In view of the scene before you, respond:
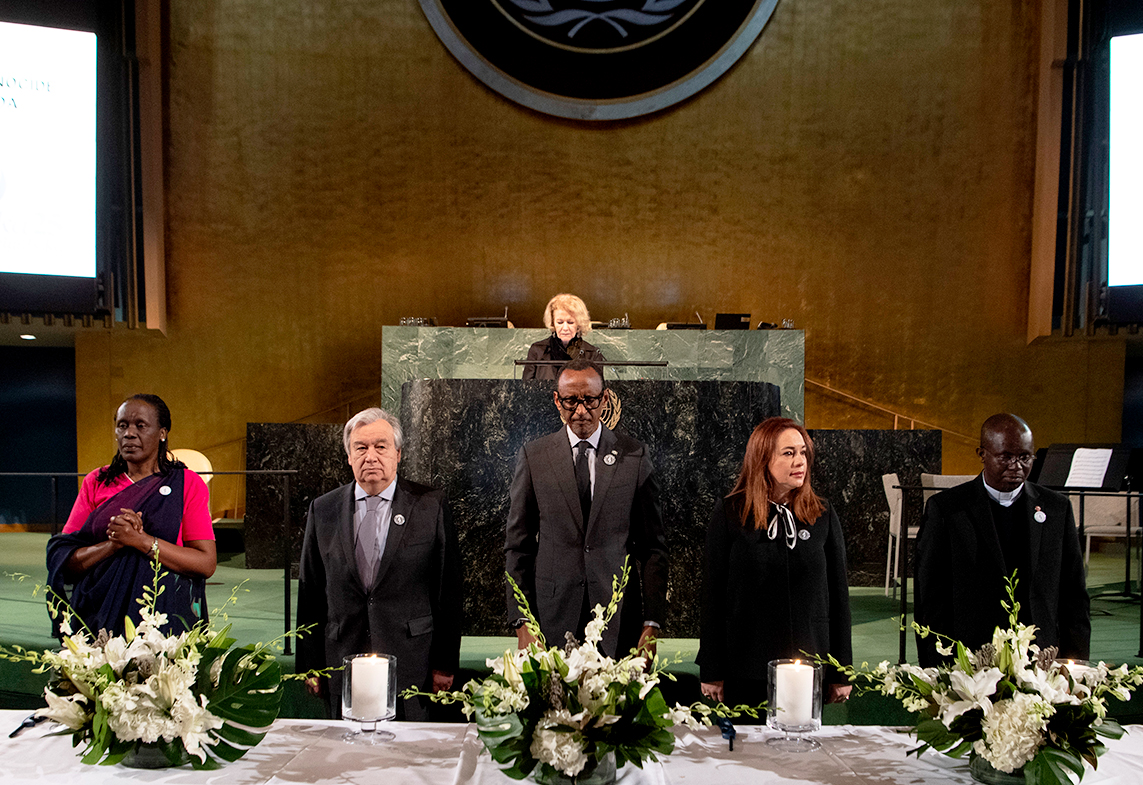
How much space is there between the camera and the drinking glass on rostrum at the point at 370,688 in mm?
1600

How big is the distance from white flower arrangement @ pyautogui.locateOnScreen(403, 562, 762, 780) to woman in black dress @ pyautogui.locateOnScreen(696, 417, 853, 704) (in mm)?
973

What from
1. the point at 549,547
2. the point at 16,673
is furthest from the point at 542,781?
the point at 16,673

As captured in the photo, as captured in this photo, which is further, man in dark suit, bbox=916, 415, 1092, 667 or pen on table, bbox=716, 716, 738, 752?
man in dark suit, bbox=916, 415, 1092, 667

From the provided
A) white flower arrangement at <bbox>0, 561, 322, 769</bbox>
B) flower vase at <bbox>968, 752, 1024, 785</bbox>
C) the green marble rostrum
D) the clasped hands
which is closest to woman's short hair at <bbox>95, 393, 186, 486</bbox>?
the clasped hands

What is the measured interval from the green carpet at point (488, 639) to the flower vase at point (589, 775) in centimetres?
101

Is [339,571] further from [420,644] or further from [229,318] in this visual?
[229,318]

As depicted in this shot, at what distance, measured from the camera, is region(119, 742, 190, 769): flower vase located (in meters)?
1.53

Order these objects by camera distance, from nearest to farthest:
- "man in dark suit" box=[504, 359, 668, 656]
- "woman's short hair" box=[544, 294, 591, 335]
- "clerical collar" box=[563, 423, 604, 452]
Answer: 1. "man in dark suit" box=[504, 359, 668, 656]
2. "clerical collar" box=[563, 423, 604, 452]
3. "woman's short hair" box=[544, 294, 591, 335]

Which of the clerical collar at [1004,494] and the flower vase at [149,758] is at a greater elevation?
the clerical collar at [1004,494]

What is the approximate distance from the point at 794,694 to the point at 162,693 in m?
1.03

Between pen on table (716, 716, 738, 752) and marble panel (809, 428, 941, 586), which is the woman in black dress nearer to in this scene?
pen on table (716, 716, 738, 752)

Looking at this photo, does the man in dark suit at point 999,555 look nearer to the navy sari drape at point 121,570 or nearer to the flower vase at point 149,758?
the flower vase at point 149,758

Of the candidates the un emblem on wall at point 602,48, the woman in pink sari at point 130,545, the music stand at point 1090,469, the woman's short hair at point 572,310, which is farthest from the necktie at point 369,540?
the un emblem on wall at point 602,48

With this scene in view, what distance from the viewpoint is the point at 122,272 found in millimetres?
8445
